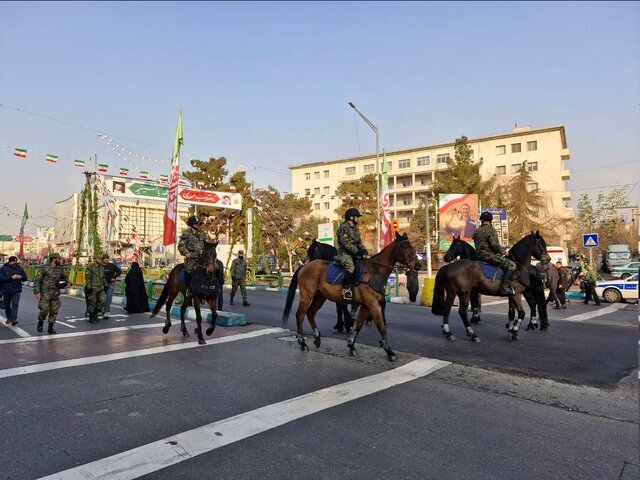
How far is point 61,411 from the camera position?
14.9ft

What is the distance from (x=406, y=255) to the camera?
281 inches

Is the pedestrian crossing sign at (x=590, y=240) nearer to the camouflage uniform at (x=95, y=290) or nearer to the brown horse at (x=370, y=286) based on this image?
the brown horse at (x=370, y=286)

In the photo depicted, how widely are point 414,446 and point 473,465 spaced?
519 mm

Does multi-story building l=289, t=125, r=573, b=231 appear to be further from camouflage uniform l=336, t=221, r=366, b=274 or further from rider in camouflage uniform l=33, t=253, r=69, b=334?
camouflage uniform l=336, t=221, r=366, b=274

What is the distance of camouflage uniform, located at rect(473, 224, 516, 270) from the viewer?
8.87m

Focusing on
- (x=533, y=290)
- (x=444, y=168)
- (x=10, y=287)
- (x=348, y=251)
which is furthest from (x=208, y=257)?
(x=444, y=168)

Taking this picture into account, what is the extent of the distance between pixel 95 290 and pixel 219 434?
372 inches

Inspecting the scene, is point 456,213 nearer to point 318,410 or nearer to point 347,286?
point 347,286

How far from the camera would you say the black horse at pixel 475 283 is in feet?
28.8

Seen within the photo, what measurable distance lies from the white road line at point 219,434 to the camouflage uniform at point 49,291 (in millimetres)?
7635

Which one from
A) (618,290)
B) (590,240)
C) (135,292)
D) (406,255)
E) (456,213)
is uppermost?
(456,213)

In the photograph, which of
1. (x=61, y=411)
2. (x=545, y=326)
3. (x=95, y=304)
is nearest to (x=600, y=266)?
(x=545, y=326)

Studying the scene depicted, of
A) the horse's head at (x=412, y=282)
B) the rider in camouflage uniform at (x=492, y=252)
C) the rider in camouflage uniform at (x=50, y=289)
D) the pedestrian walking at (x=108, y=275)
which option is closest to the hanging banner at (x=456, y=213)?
the rider in camouflage uniform at (x=492, y=252)

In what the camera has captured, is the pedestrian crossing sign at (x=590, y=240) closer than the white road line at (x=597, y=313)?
No
